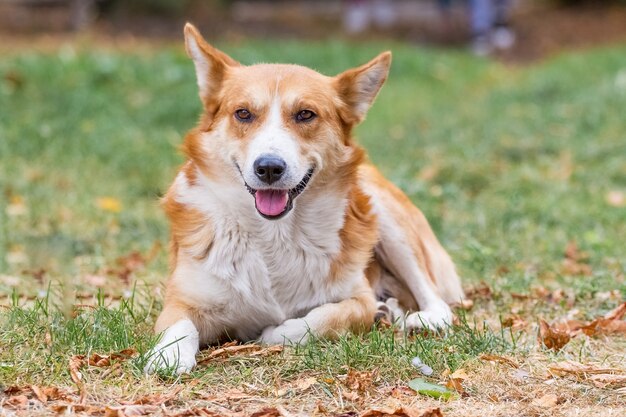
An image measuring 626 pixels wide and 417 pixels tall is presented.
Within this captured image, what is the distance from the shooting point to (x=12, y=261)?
6.52 metres

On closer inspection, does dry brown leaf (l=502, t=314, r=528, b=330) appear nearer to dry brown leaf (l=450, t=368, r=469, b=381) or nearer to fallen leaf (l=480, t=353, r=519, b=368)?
fallen leaf (l=480, t=353, r=519, b=368)

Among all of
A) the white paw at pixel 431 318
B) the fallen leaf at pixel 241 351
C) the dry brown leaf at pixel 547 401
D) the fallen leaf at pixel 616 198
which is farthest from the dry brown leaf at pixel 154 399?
the fallen leaf at pixel 616 198

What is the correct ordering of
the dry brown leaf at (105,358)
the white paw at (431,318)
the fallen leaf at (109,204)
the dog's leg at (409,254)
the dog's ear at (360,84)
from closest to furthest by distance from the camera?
the dry brown leaf at (105,358) < the white paw at (431,318) < the dog's ear at (360,84) < the dog's leg at (409,254) < the fallen leaf at (109,204)

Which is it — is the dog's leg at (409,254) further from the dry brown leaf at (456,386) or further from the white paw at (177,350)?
the white paw at (177,350)

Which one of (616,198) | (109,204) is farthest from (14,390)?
(616,198)

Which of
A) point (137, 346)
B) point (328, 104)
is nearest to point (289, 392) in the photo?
point (137, 346)

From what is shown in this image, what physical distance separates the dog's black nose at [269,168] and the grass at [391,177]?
0.81 metres

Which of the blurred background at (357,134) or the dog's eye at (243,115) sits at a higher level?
the dog's eye at (243,115)

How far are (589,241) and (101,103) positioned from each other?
6241 millimetres

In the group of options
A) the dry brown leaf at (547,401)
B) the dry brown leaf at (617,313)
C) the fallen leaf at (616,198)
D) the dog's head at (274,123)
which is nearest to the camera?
the dry brown leaf at (547,401)

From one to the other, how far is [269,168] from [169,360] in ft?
3.19

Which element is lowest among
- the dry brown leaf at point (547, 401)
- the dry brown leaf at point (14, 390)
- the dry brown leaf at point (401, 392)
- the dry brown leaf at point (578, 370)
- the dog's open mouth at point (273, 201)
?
the dry brown leaf at point (14, 390)

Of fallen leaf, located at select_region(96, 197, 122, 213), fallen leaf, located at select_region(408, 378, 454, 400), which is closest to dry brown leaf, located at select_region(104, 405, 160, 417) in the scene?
fallen leaf, located at select_region(408, 378, 454, 400)

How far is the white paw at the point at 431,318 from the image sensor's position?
4.94m
